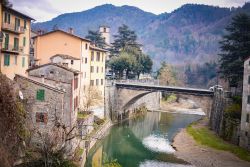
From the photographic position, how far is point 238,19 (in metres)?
60.2

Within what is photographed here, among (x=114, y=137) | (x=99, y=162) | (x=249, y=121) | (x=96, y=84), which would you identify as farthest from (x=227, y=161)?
(x=96, y=84)

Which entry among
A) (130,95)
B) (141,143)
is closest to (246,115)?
(141,143)

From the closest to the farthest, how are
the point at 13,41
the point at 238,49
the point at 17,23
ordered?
the point at 13,41
the point at 17,23
the point at 238,49

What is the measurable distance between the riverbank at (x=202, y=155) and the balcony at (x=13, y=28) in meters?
25.5

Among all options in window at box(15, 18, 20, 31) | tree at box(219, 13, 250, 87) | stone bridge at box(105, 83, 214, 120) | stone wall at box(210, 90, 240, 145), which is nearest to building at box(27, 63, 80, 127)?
window at box(15, 18, 20, 31)

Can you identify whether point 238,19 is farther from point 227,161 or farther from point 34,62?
point 34,62

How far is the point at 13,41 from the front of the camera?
151 ft

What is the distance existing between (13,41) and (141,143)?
23.8 m

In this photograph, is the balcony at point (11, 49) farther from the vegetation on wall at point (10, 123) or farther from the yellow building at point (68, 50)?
the vegetation on wall at point (10, 123)

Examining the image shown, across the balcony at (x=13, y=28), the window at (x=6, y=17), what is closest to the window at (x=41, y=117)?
A: the balcony at (x=13, y=28)

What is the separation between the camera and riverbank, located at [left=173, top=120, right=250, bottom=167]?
41188 mm

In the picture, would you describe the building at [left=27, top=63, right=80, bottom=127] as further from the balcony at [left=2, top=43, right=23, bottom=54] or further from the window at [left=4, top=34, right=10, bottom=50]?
the window at [left=4, top=34, right=10, bottom=50]

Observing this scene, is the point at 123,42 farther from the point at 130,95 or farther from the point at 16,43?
the point at 16,43

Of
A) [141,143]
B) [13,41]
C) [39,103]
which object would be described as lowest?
[141,143]
